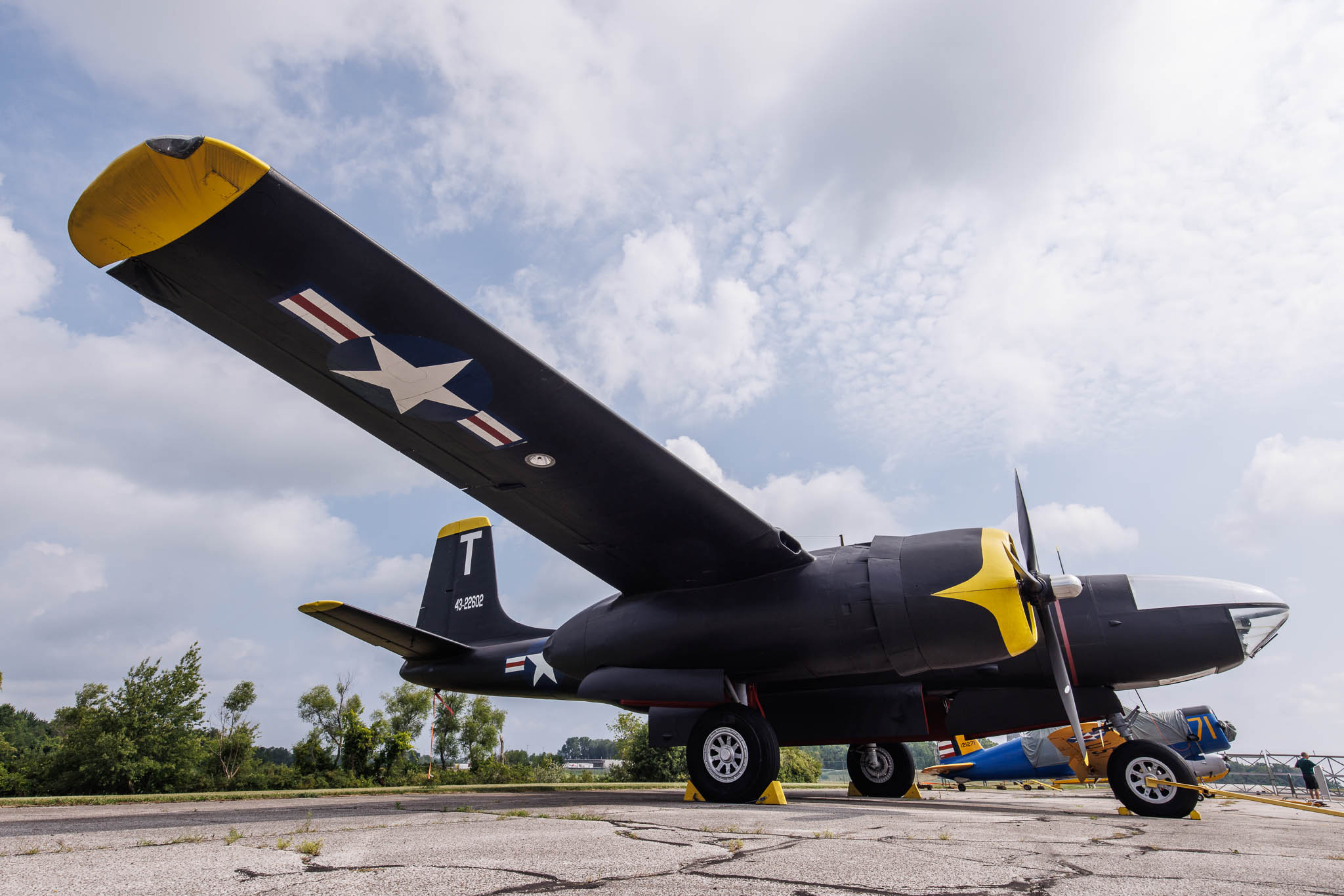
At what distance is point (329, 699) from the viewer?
4062 centimetres

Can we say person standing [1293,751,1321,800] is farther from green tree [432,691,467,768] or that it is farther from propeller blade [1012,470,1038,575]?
green tree [432,691,467,768]

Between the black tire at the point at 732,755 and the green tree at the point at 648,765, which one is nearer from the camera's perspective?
the black tire at the point at 732,755

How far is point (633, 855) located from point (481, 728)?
4648 centimetres

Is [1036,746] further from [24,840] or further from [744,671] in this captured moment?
[24,840]

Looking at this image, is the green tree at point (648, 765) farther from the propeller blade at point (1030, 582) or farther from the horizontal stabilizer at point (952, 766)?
the propeller blade at point (1030, 582)

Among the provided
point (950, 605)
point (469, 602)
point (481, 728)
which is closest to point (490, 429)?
point (950, 605)

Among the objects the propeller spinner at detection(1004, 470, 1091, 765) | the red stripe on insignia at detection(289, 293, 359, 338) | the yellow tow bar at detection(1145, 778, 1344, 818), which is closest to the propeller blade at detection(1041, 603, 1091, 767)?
the propeller spinner at detection(1004, 470, 1091, 765)

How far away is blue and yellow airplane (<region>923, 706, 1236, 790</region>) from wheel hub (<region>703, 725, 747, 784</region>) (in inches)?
246

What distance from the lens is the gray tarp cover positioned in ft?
40.2

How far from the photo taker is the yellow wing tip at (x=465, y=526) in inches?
522

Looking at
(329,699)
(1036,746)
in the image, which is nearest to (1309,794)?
(1036,746)

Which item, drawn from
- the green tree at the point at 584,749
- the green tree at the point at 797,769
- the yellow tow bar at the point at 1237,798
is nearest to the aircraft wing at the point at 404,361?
the yellow tow bar at the point at 1237,798

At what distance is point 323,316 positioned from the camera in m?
4.86

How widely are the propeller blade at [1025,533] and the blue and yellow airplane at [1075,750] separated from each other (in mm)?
5063
